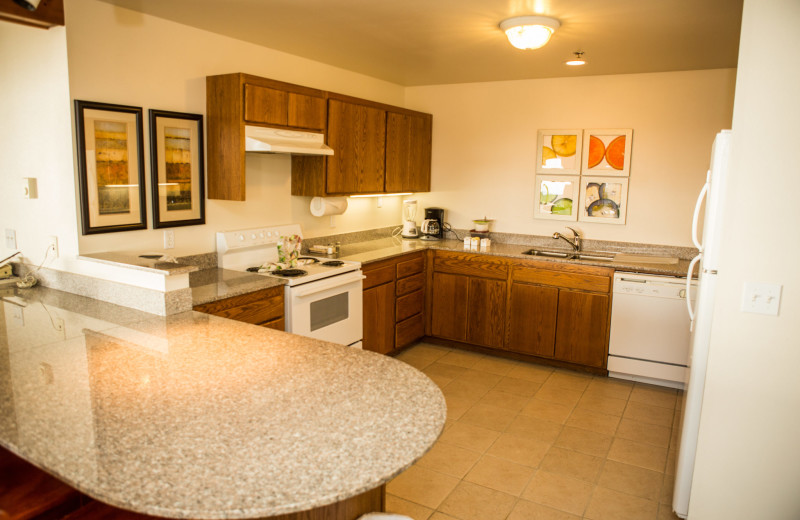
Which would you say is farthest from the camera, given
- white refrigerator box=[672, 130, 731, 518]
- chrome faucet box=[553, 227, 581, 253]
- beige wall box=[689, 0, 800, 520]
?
chrome faucet box=[553, 227, 581, 253]

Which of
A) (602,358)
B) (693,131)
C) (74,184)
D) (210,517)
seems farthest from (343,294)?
(693,131)

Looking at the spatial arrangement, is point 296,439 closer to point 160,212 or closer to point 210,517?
point 210,517

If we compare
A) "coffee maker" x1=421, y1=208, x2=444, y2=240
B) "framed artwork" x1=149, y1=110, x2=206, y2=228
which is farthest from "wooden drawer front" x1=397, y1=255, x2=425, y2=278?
"framed artwork" x1=149, y1=110, x2=206, y2=228

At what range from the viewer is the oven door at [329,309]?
3305 mm

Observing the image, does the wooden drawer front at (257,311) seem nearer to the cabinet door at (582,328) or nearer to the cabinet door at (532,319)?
the cabinet door at (532,319)

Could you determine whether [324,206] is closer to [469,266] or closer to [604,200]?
[469,266]

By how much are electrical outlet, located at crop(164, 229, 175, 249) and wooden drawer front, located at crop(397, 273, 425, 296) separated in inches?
73.4

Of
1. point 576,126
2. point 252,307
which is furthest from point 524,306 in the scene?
point 252,307

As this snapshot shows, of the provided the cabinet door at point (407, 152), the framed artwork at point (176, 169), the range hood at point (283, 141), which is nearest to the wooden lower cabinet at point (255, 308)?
the framed artwork at point (176, 169)

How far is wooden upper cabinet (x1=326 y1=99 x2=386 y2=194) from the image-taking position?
402 centimetres

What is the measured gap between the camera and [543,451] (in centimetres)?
311

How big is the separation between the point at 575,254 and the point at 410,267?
1448 millimetres

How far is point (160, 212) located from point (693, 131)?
4.00m

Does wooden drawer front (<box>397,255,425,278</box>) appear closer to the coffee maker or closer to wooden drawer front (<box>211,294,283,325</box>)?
the coffee maker
